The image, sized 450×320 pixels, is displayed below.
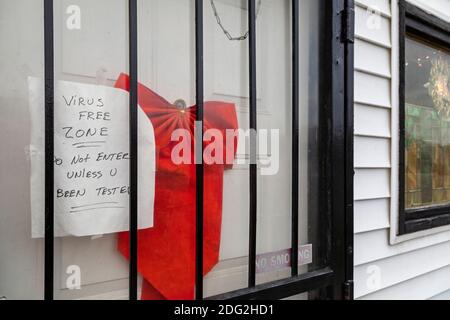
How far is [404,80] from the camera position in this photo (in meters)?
1.91

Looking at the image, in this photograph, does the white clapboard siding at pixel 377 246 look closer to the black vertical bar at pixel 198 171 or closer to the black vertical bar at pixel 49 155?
the black vertical bar at pixel 198 171

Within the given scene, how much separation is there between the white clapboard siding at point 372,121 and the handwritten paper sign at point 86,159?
39.9 inches

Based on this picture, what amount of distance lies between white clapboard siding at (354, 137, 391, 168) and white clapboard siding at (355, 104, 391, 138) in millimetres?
29

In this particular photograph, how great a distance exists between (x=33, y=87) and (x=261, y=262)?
99 cm

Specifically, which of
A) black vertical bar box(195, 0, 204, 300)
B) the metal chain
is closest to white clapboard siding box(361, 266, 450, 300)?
black vertical bar box(195, 0, 204, 300)

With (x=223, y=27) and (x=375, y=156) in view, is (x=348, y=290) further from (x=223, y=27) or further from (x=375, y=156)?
(x=223, y=27)

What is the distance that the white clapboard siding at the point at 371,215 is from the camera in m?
1.72

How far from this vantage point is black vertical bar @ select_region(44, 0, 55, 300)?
1.02 meters

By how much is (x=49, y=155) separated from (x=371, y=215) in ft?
4.69

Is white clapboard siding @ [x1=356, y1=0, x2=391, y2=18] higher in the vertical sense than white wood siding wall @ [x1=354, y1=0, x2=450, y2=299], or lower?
higher

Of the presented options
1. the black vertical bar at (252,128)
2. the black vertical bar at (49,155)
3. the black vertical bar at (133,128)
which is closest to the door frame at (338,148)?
the black vertical bar at (252,128)

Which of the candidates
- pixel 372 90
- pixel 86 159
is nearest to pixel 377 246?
pixel 372 90

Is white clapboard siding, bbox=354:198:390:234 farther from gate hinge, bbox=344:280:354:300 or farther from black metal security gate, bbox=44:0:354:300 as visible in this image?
gate hinge, bbox=344:280:354:300
